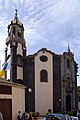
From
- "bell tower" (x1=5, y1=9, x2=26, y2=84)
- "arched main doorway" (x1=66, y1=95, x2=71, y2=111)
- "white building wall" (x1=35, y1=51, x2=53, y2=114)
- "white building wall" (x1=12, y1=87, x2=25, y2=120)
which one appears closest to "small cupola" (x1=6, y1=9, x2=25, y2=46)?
"bell tower" (x1=5, y1=9, x2=26, y2=84)

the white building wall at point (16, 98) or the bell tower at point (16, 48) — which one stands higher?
the bell tower at point (16, 48)

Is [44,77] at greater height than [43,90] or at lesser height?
greater

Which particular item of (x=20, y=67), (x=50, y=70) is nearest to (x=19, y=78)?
(x=20, y=67)

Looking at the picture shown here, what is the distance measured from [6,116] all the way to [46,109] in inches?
1071

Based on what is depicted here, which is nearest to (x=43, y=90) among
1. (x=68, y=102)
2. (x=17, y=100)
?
(x=68, y=102)

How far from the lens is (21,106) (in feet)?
85.6

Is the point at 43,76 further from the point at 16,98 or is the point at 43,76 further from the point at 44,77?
the point at 16,98

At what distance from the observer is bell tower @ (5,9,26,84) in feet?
165

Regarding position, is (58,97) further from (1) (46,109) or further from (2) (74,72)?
(2) (74,72)

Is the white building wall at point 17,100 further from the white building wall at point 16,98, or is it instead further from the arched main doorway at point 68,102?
the arched main doorway at point 68,102

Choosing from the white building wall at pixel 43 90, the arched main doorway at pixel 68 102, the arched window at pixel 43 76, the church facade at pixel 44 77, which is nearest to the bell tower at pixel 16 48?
the church facade at pixel 44 77

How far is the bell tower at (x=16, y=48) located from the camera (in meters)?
50.2

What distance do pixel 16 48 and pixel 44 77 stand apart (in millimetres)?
7653

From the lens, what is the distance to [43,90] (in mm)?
50000
